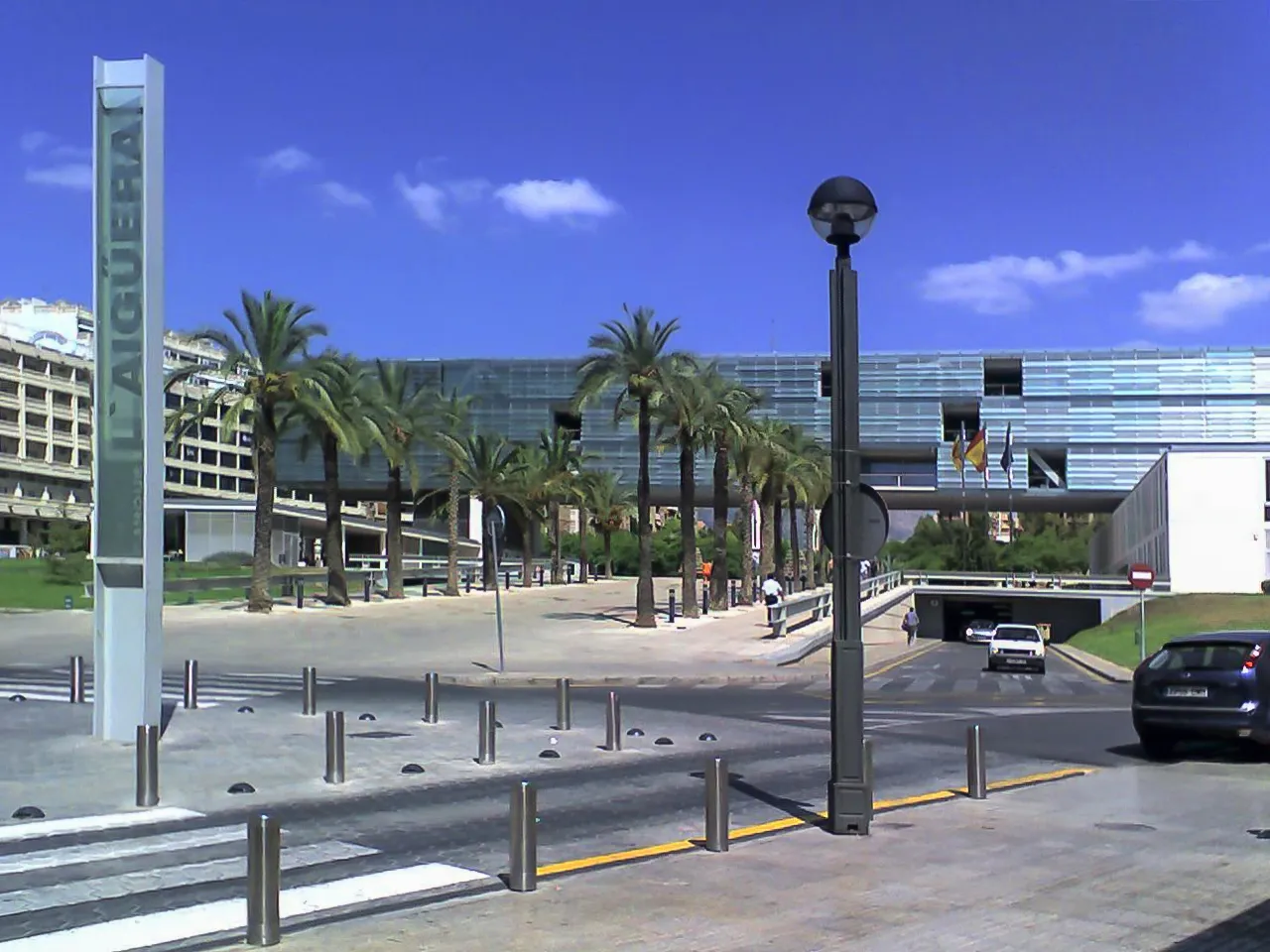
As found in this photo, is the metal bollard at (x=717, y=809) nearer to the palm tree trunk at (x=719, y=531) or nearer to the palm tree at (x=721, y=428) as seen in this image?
the palm tree at (x=721, y=428)

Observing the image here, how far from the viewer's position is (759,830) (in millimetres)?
9945

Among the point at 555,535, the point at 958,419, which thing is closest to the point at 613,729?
the point at 555,535

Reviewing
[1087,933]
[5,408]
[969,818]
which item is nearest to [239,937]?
[1087,933]

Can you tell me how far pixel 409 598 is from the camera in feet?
180

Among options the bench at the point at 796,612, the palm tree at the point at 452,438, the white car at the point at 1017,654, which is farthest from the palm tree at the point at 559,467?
the white car at the point at 1017,654

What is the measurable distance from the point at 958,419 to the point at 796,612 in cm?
5785

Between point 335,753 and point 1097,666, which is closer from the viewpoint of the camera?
point 335,753

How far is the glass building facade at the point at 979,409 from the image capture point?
93.7 metres

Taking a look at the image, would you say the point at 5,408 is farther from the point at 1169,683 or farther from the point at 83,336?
the point at 1169,683

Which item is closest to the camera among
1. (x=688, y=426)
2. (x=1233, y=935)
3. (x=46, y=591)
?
(x=1233, y=935)

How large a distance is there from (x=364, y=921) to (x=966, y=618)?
3523 inches

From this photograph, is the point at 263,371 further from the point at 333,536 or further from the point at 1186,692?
the point at 1186,692

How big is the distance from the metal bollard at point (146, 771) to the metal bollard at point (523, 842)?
448 cm

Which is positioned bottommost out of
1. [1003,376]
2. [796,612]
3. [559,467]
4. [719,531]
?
[796,612]
